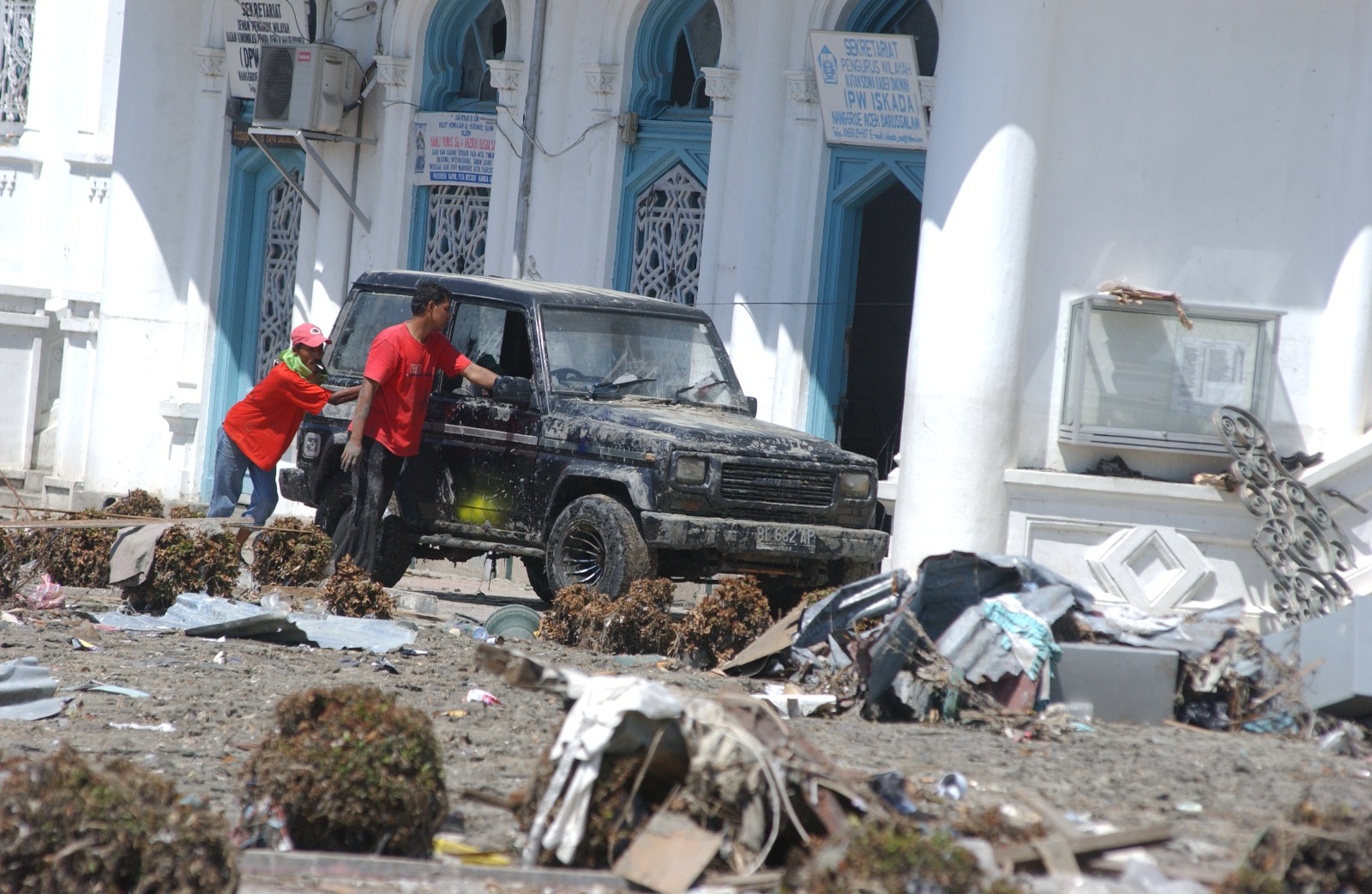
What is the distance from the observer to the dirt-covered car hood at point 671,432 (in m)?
9.55

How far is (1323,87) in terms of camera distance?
1066 centimetres

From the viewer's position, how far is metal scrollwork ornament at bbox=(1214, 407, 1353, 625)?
9.98 meters

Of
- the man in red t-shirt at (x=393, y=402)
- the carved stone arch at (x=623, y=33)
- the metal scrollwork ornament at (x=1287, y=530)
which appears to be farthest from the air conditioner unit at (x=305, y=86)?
the metal scrollwork ornament at (x=1287, y=530)

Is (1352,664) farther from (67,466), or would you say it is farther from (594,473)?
(67,466)

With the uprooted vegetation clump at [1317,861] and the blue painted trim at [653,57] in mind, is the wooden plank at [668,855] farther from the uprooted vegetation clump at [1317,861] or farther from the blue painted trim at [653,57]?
the blue painted trim at [653,57]

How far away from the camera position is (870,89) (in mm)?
12812

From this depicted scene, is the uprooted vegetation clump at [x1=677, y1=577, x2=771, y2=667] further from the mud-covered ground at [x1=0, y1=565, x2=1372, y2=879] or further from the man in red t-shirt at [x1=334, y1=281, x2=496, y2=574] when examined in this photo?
the man in red t-shirt at [x1=334, y1=281, x2=496, y2=574]

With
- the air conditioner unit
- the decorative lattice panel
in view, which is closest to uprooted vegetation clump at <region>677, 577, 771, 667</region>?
the decorative lattice panel

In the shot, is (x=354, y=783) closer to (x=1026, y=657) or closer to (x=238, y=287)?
(x=1026, y=657)

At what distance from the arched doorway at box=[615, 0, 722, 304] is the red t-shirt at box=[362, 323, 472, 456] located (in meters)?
4.04

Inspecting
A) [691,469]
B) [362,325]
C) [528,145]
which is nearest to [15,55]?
[528,145]

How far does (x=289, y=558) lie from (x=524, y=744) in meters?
4.16

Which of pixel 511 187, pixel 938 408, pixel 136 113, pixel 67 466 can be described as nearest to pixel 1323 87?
pixel 938 408

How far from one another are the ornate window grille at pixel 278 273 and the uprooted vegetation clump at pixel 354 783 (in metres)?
12.1
